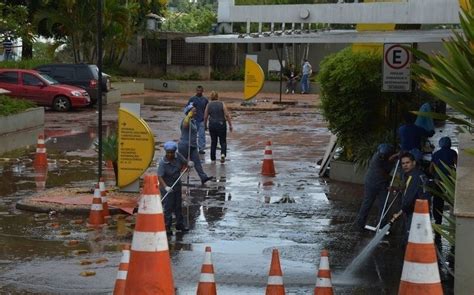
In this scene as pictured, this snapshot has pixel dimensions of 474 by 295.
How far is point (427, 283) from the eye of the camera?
19.6 feet

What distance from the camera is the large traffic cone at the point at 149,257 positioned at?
675cm

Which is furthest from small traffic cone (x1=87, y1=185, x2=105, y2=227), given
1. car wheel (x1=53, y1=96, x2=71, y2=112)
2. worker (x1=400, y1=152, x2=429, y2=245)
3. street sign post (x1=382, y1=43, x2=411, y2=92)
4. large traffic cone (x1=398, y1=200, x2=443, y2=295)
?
car wheel (x1=53, y1=96, x2=71, y2=112)

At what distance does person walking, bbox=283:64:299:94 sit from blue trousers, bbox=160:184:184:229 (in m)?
35.9

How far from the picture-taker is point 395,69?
1714 centimetres

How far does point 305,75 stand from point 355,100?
2951 cm

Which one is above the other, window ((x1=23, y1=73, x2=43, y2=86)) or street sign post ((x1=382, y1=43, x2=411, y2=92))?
street sign post ((x1=382, y1=43, x2=411, y2=92))

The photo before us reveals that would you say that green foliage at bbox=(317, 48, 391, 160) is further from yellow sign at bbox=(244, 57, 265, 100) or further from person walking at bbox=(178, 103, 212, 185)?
yellow sign at bbox=(244, 57, 265, 100)

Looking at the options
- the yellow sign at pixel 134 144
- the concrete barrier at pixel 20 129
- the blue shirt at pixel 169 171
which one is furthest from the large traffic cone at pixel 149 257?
the concrete barrier at pixel 20 129

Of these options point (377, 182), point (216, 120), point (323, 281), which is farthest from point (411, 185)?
point (216, 120)

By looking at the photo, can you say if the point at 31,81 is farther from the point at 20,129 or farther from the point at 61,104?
the point at 20,129

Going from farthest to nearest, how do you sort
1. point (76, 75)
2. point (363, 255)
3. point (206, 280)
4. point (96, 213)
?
point (76, 75), point (96, 213), point (363, 255), point (206, 280)

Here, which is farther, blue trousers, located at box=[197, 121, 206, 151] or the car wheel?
the car wheel

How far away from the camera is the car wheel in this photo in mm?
36281

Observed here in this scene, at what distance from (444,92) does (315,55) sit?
4545cm
